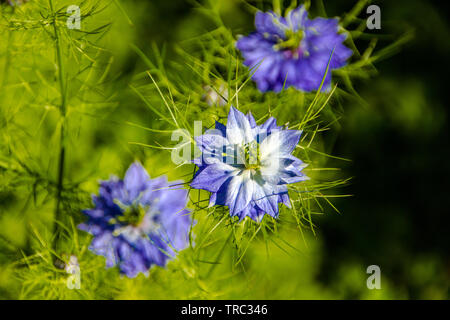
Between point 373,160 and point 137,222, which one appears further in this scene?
point 373,160

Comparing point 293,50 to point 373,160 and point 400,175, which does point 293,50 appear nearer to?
point 373,160

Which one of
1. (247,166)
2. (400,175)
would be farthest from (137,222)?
(400,175)

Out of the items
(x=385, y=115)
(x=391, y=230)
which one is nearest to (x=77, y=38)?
(x=385, y=115)

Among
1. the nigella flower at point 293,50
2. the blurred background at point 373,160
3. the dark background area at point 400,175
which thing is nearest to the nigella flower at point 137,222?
the blurred background at point 373,160

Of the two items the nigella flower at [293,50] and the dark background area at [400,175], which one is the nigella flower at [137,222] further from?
the dark background area at [400,175]

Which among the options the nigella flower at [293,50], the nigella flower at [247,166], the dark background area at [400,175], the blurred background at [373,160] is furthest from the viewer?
the dark background area at [400,175]
